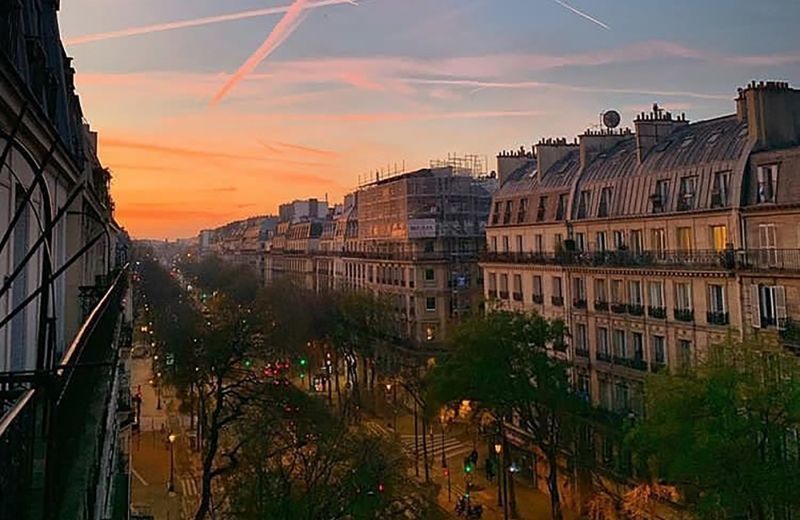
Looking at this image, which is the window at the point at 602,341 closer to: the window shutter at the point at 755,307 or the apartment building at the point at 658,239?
the apartment building at the point at 658,239

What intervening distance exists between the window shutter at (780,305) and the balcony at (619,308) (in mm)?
8947

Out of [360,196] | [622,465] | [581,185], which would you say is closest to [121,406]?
[622,465]

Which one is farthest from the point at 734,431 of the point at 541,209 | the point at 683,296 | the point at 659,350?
the point at 541,209

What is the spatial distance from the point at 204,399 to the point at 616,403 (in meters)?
23.3

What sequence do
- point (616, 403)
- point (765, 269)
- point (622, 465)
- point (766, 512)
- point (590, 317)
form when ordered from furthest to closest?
point (590, 317) < point (616, 403) < point (622, 465) < point (765, 269) < point (766, 512)

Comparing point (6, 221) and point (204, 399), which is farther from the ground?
point (6, 221)

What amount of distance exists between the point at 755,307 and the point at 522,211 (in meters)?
20.0

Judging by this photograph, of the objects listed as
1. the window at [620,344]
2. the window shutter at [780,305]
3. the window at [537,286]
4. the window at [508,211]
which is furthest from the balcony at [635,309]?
the window at [508,211]

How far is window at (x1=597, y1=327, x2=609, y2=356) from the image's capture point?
37.5m

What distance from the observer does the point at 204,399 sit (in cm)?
3984

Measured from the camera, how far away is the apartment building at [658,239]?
93.2ft

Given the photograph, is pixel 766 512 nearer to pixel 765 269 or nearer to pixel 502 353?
pixel 765 269

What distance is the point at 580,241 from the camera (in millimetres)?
40438

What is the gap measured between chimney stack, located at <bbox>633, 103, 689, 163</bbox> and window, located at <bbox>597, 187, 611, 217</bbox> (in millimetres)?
2652
